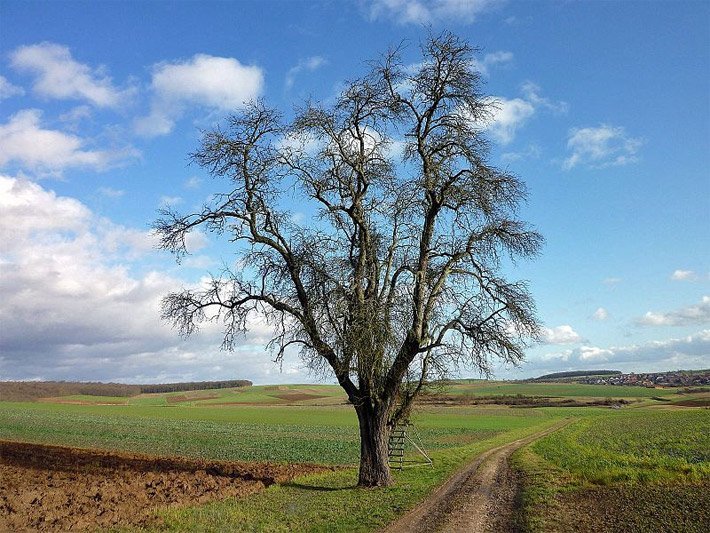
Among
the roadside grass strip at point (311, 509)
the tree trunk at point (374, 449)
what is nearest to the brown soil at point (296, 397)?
the tree trunk at point (374, 449)

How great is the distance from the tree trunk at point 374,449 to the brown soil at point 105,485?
3748 mm

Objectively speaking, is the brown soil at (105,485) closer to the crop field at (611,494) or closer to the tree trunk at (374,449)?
the tree trunk at (374,449)

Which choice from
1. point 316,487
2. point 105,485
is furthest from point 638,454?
point 105,485

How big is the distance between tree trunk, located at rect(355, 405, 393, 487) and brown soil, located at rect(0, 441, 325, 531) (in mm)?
3748

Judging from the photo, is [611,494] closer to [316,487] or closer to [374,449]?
[374,449]

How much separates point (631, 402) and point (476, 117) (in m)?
118

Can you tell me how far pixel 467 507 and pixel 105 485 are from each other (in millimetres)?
12751

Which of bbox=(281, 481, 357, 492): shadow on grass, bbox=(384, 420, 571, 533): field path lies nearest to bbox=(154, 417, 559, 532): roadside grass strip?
bbox=(281, 481, 357, 492): shadow on grass

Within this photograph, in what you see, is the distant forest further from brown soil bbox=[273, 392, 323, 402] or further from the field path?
the field path

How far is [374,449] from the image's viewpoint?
18.6 m

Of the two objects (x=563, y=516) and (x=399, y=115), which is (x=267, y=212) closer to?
(x=399, y=115)

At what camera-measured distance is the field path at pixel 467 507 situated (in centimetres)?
1248

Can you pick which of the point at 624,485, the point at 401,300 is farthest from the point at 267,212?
the point at 624,485

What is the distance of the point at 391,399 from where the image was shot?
1912 cm
